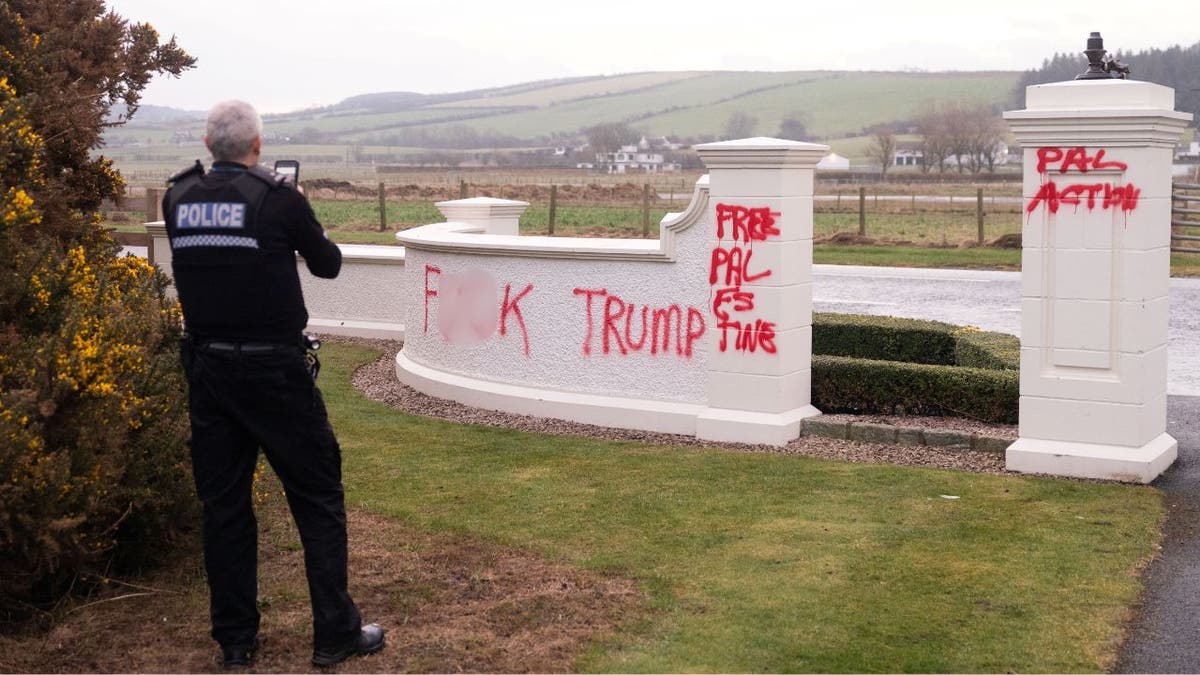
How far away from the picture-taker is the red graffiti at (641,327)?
33.2 ft

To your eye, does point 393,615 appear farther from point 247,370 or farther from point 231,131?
point 231,131

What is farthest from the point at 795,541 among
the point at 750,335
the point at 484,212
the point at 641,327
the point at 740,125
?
the point at 740,125

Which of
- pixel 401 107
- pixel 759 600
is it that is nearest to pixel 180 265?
pixel 759 600

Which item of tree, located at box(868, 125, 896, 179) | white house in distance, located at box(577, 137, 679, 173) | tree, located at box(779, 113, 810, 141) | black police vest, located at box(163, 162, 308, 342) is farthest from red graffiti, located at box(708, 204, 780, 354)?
tree, located at box(779, 113, 810, 141)

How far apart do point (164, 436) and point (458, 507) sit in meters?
2.14

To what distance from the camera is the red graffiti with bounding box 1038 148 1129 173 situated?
845 cm

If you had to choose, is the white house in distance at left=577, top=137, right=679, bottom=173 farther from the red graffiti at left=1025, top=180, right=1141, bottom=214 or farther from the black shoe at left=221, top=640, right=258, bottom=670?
the black shoe at left=221, top=640, right=258, bottom=670

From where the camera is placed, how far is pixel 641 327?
10367mm

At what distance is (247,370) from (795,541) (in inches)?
130

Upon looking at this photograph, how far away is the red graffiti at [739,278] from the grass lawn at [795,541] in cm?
89

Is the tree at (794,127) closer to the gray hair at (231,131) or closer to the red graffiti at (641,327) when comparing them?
the red graffiti at (641,327)

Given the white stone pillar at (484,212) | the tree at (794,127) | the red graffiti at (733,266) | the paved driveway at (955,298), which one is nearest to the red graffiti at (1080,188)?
the red graffiti at (733,266)

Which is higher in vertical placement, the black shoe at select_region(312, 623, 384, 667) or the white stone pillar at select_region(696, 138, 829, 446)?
the white stone pillar at select_region(696, 138, 829, 446)

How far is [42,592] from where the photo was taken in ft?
19.2
